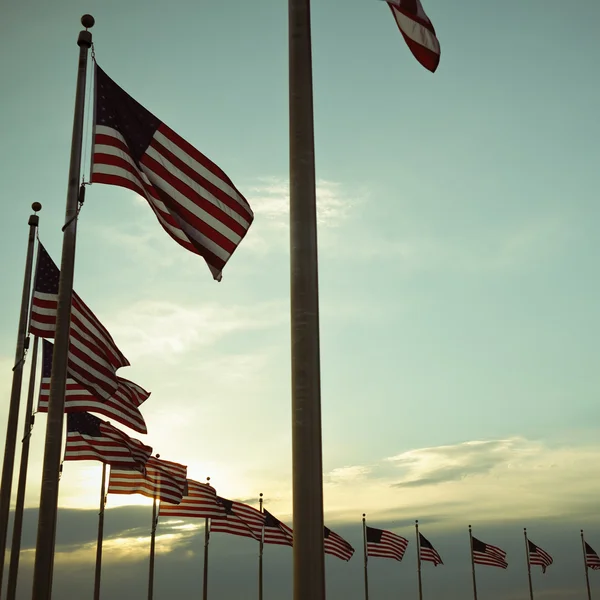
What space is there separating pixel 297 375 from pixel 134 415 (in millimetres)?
15283

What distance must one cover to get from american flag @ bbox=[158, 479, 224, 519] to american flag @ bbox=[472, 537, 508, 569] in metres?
22.8

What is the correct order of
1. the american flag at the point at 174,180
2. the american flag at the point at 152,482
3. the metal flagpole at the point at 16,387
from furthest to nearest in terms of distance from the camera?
the american flag at the point at 152,482 < the metal flagpole at the point at 16,387 < the american flag at the point at 174,180

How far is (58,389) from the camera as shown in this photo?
495 inches

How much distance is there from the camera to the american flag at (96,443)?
25.8 metres

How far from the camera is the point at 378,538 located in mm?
46719

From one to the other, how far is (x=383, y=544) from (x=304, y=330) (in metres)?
42.6

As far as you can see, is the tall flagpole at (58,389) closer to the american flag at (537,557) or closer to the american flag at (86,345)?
the american flag at (86,345)

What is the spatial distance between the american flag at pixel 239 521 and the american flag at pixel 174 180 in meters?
28.4

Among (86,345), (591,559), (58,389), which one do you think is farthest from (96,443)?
(591,559)

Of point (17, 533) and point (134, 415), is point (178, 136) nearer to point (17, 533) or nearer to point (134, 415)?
point (134, 415)

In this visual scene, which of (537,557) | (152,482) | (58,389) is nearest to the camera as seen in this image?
(58,389)

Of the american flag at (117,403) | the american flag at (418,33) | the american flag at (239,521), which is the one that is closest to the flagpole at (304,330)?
the american flag at (418,33)

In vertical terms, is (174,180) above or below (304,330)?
above

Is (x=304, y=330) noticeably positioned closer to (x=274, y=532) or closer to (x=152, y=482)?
(x=152, y=482)
